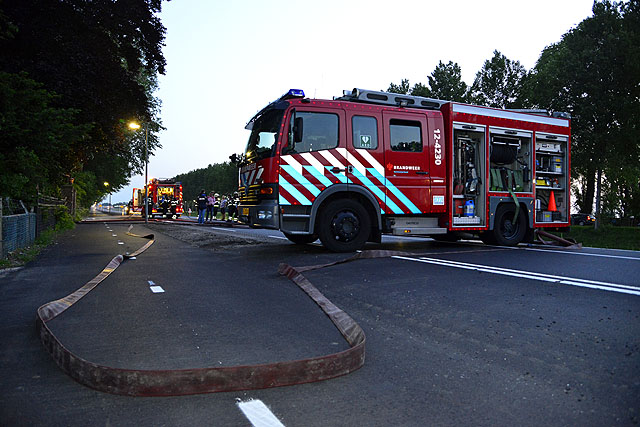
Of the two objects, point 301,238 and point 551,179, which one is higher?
point 551,179

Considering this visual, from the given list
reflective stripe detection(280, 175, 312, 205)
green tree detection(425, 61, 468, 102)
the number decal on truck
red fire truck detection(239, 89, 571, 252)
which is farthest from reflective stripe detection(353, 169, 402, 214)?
green tree detection(425, 61, 468, 102)

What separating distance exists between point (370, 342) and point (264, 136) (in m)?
6.70

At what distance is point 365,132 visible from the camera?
9.73 m

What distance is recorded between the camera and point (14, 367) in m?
3.18

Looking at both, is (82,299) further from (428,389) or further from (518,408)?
(518,408)

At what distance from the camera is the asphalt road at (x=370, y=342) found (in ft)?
8.21

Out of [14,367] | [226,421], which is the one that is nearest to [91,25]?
[14,367]

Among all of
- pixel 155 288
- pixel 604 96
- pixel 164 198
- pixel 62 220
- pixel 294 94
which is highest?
pixel 604 96

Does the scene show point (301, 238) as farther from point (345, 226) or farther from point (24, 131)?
point (24, 131)

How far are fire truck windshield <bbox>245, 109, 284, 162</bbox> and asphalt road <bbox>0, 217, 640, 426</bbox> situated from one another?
9.55 ft

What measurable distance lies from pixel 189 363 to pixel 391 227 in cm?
710

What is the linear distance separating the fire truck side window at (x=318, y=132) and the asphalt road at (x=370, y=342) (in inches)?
110

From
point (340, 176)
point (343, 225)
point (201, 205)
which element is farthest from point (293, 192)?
point (201, 205)

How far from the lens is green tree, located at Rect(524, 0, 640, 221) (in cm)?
2980
